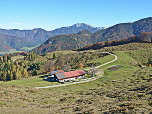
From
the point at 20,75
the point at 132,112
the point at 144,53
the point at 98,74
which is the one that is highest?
the point at 144,53

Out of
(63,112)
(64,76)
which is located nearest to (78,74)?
(64,76)

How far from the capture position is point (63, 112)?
21344 mm

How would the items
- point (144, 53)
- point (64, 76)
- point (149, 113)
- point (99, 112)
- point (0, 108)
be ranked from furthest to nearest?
1. point (144, 53)
2. point (64, 76)
3. point (0, 108)
4. point (99, 112)
5. point (149, 113)

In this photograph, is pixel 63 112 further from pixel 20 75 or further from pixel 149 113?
pixel 20 75

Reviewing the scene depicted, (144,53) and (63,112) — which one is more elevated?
(144,53)

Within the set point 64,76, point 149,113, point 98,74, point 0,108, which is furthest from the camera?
point 98,74

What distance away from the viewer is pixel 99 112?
66.5 feet

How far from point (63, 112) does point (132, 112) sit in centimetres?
1151

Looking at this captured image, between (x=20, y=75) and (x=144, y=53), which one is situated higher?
(x=144, y=53)

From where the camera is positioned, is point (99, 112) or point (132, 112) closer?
point (132, 112)

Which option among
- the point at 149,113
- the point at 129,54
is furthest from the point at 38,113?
the point at 129,54

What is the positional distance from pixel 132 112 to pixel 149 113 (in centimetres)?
232

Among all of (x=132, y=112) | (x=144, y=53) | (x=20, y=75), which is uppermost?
(x=144, y=53)

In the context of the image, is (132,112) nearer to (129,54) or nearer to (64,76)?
(64,76)
